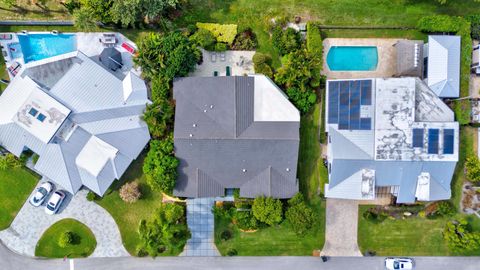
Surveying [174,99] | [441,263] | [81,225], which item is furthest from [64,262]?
[441,263]

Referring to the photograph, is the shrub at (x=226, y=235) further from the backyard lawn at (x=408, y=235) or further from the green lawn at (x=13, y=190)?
the green lawn at (x=13, y=190)

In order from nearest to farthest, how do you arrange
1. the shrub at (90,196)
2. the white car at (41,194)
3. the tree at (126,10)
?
the tree at (126,10) → the shrub at (90,196) → the white car at (41,194)

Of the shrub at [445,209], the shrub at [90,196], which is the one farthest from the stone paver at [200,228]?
the shrub at [445,209]

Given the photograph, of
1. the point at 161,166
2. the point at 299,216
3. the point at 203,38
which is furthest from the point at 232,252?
the point at 203,38

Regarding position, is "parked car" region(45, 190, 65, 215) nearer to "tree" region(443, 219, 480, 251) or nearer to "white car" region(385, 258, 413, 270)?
"white car" region(385, 258, 413, 270)

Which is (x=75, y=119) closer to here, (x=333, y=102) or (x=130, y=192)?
(x=130, y=192)

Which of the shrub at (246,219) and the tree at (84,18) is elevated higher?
the tree at (84,18)
